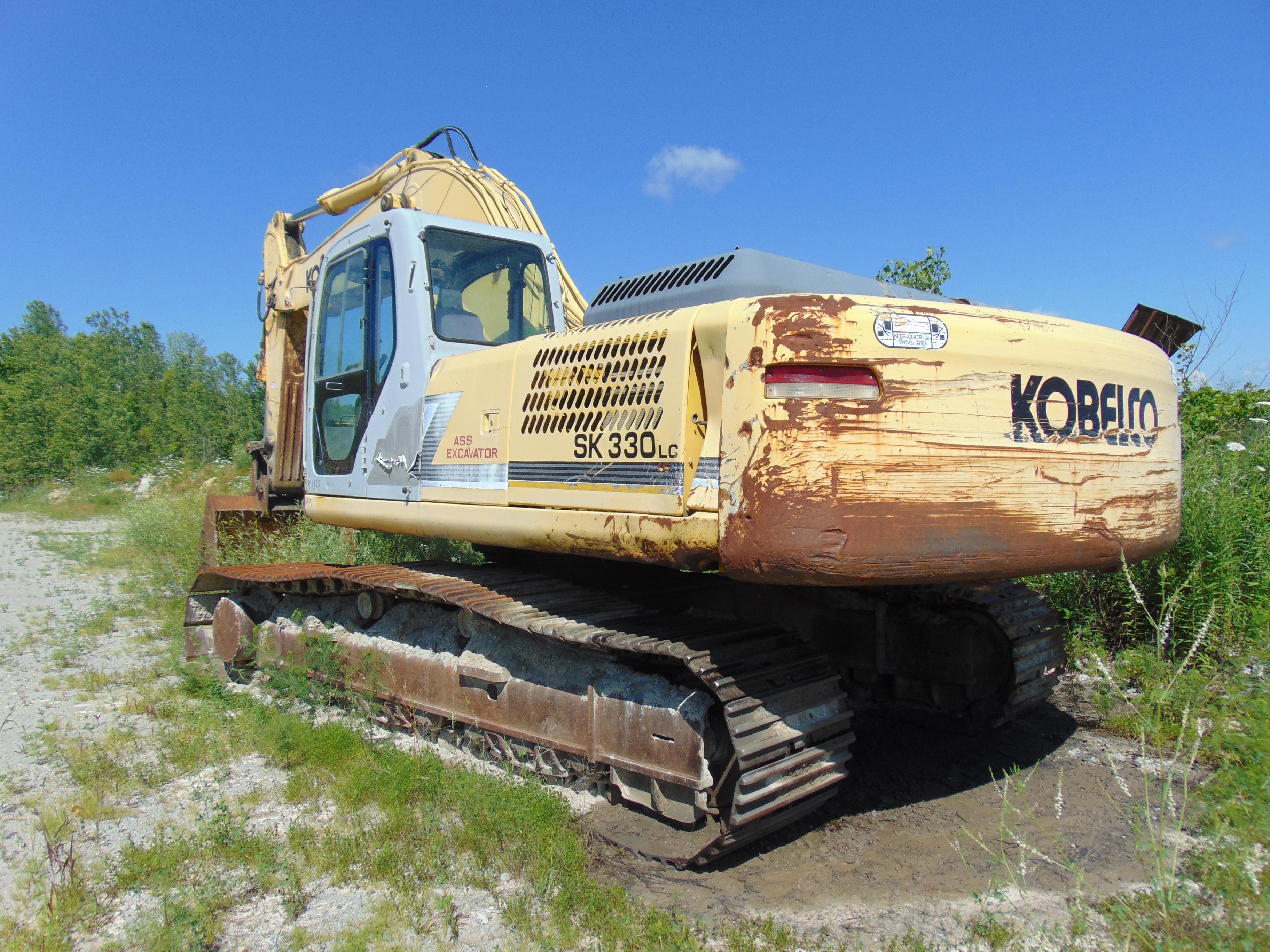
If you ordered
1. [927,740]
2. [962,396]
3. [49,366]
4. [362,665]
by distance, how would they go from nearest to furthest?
[962,396]
[927,740]
[362,665]
[49,366]

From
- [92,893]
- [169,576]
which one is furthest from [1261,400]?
[169,576]

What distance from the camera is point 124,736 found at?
436 cm

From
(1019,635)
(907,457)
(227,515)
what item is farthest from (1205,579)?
(227,515)

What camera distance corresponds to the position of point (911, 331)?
251 centimetres

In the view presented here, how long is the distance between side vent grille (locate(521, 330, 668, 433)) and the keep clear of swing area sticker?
743mm

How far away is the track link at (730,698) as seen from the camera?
2.82 metres

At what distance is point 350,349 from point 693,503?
2.93 metres

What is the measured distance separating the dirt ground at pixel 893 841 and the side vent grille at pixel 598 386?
1.61 metres

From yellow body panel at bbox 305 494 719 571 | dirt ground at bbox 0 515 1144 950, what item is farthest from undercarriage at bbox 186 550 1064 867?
yellow body panel at bbox 305 494 719 571

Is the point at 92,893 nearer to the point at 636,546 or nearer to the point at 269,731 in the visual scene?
the point at 269,731

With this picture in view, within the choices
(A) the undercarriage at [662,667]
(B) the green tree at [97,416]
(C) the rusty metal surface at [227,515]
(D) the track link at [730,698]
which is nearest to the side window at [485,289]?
(A) the undercarriage at [662,667]

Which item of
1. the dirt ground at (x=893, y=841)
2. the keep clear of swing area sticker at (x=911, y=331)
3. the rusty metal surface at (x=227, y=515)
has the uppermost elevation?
the keep clear of swing area sticker at (x=911, y=331)

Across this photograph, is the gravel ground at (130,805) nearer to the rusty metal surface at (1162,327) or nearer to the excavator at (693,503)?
the excavator at (693,503)

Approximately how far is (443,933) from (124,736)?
2776 mm
